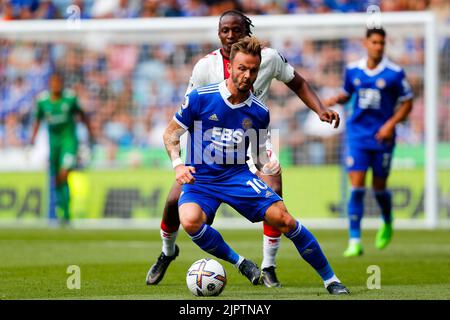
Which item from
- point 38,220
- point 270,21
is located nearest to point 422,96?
point 270,21

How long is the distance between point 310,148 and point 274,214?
37.3 feet

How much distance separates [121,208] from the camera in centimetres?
1852

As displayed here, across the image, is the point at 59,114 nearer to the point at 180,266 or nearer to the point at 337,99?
the point at 337,99

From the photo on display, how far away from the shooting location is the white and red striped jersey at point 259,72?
8.33m

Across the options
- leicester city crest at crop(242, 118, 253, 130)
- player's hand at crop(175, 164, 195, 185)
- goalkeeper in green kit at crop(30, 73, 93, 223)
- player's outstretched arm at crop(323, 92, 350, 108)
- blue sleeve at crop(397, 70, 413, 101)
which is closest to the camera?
player's hand at crop(175, 164, 195, 185)

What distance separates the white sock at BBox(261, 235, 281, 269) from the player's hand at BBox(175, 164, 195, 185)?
5.21 feet

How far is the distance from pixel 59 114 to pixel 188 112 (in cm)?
1099

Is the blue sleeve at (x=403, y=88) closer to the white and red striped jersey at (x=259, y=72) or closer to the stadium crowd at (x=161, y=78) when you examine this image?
the white and red striped jersey at (x=259, y=72)

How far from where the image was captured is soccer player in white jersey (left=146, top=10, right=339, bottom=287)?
8148 millimetres

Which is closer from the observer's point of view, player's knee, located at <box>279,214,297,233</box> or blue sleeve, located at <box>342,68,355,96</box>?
player's knee, located at <box>279,214,297,233</box>

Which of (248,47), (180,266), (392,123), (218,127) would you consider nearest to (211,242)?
(218,127)

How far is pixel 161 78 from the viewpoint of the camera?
19.5 metres

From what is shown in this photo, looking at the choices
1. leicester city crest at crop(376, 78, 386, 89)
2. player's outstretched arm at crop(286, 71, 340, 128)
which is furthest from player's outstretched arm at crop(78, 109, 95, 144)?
player's outstretched arm at crop(286, 71, 340, 128)

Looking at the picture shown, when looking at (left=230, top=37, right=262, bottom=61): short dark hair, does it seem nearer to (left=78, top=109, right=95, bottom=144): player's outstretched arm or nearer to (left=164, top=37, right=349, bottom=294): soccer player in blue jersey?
(left=164, top=37, right=349, bottom=294): soccer player in blue jersey
